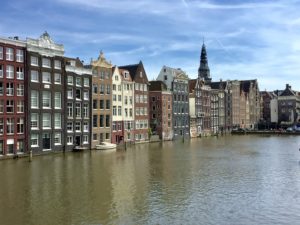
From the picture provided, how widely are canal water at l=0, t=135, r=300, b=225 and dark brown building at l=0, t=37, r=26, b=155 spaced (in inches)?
203

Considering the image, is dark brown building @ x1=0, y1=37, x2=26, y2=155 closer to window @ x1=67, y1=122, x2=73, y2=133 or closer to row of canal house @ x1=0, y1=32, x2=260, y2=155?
row of canal house @ x1=0, y1=32, x2=260, y2=155

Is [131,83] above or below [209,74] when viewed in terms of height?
below

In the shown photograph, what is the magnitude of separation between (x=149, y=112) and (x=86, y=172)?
201 feet

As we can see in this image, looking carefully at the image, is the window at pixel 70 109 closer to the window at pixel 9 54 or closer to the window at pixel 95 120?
the window at pixel 95 120

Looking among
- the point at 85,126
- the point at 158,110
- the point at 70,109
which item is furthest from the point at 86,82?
the point at 158,110

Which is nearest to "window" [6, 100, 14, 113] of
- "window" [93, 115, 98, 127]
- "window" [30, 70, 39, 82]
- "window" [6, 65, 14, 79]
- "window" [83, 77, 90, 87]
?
"window" [6, 65, 14, 79]

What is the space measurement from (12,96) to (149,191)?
3613 cm

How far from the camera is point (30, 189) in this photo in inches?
1570

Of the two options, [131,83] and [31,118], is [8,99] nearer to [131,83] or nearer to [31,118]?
[31,118]

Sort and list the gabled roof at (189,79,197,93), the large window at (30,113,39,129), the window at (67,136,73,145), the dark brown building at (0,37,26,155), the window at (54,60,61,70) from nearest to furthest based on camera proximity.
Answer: the dark brown building at (0,37,26,155)
the large window at (30,113,39,129)
the window at (54,60,61,70)
the window at (67,136,73,145)
the gabled roof at (189,79,197,93)

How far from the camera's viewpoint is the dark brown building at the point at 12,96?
6481 cm

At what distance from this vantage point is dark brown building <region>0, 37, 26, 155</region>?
2552 inches

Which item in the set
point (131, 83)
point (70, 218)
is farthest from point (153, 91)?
point (70, 218)

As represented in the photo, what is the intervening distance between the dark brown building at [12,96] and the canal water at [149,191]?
16.9 feet
